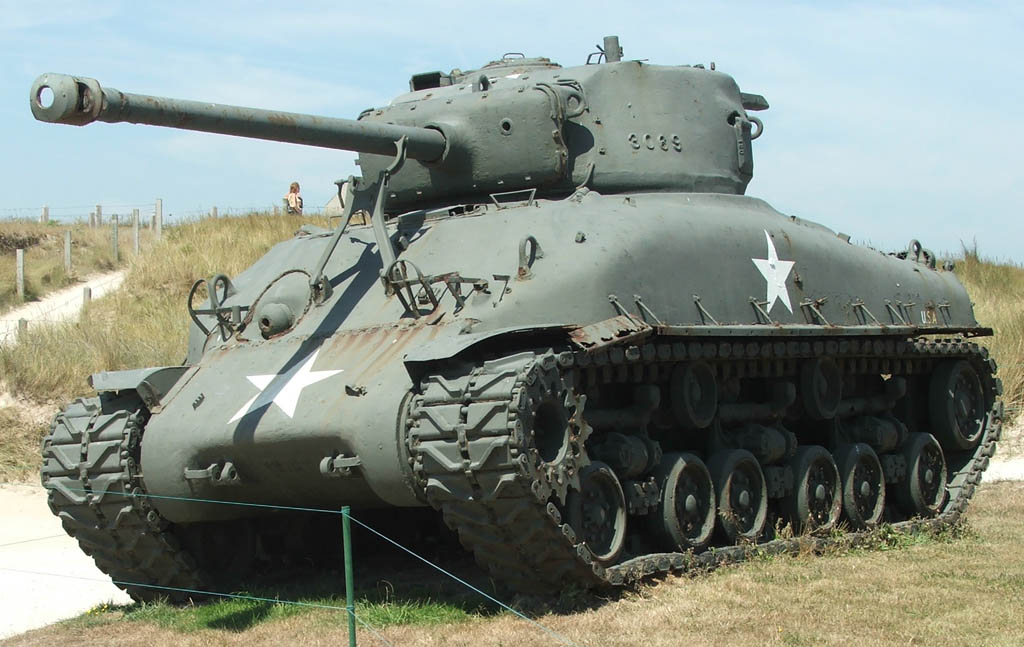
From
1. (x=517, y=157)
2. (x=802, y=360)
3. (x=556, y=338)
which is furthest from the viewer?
(x=802, y=360)

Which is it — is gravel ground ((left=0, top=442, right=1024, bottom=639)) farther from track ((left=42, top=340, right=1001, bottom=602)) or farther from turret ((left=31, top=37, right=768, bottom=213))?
turret ((left=31, top=37, right=768, bottom=213))

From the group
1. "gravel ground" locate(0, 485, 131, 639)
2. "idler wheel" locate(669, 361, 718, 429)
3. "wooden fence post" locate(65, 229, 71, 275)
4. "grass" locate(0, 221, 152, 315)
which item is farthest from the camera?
"wooden fence post" locate(65, 229, 71, 275)

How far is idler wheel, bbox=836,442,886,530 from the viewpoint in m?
12.2

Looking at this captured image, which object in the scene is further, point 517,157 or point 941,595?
point 517,157

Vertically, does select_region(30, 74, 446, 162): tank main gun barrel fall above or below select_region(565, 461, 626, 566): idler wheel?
above

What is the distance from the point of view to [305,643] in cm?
841

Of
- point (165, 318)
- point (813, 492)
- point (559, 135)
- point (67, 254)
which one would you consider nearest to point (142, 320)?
point (165, 318)

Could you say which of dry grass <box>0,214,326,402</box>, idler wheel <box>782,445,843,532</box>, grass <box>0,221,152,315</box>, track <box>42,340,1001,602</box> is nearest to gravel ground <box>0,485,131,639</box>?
track <box>42,340,1001,602</box>

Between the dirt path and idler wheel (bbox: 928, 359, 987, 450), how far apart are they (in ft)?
55.2

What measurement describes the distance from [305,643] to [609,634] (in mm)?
1764

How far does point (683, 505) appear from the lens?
1038 centimetres

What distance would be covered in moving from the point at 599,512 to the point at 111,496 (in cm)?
332

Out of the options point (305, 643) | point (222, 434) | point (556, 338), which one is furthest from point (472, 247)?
point (305, 643)

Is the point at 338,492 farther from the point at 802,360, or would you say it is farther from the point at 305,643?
the point at 802,360
